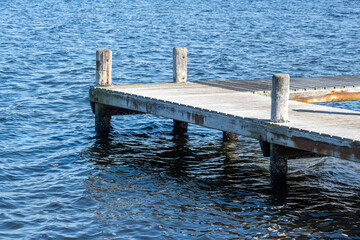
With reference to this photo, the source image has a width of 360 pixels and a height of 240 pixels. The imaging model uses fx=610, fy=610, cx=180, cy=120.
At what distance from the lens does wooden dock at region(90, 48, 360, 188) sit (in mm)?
10562

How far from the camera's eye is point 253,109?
1258 centimetres

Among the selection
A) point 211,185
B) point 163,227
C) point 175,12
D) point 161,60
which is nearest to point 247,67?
point 161,60

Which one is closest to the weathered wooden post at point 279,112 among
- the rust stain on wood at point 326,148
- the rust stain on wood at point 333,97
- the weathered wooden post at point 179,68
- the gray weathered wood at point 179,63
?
the rust stain on wood at point 326,148

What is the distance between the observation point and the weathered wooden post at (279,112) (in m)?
11.0

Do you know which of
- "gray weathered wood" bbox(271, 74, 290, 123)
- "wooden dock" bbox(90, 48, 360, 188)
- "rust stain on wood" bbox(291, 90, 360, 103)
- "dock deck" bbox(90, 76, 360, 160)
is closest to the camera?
"dock deck" bbox(90, 76, 360, 160)

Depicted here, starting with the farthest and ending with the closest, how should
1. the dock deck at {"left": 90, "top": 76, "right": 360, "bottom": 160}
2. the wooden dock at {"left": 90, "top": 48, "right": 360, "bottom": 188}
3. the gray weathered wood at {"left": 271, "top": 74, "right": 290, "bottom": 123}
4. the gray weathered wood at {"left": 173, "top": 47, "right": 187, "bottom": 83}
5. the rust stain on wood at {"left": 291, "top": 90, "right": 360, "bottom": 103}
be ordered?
the gray weathered wood at {"left": 173, "top": 47, "right": 187, "bottom": 83}, the rust stain on wood at {"left": 291, "top": 90, "right": 360, "bottom": 103}, the gray weathered wood at {"left": 271, "top": 74, "right": 290, "bottom": 123}, the wooden dock at {"left": 90, "top": 48, "right": 360, "bottom": 188}, the dock deck at {"left": 90, "top": 76, "right": 360, "bottom": 160}

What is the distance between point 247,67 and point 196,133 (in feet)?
39.5

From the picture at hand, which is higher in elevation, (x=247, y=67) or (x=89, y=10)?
(x=89, y=10)

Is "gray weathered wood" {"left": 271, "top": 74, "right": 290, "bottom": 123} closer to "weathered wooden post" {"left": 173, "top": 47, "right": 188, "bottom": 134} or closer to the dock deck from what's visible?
the dock deck

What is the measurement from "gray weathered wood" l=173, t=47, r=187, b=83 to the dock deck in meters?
0.33

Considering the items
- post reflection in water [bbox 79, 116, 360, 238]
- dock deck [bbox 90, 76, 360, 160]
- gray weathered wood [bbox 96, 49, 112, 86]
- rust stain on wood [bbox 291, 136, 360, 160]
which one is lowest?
post reflection in water [bbox 79, 116, 360, 238]

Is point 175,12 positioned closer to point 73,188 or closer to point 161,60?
point 161,60

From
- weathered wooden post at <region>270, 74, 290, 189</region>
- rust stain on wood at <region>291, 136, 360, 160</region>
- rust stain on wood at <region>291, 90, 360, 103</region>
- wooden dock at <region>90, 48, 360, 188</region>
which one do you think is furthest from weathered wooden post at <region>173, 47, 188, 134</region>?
rust stain on wood at <region>291, 136, 360, 160</region>

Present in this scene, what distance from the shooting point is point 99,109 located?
15688 mm
